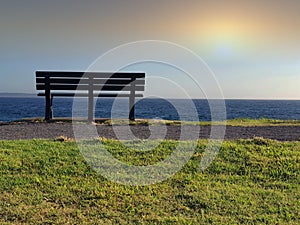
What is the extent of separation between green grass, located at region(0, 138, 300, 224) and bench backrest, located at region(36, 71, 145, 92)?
4889 mm

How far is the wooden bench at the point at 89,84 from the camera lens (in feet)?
41.6

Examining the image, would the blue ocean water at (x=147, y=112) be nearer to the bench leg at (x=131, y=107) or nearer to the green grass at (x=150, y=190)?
the bench leg at (x=131, y=107)

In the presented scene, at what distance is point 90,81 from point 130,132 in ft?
10.3

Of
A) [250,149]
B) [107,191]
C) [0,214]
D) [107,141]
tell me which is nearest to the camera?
[0,214]

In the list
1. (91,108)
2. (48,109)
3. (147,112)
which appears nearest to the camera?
(91,108)

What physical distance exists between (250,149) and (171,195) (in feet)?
9.45

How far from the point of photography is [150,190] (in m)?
5.93

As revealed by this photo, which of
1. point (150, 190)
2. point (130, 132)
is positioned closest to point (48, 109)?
point (130, 132)

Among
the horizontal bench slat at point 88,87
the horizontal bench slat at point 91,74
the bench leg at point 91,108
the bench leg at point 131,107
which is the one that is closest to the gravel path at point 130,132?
the bench leg at point 91,108

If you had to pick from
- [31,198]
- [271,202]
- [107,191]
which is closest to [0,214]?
[31,198]

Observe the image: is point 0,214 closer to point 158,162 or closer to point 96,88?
point 158,162

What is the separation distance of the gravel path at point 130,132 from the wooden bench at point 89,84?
1.42 m

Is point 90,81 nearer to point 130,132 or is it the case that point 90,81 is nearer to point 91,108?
point 91,108

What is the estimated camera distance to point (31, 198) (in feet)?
17.9
